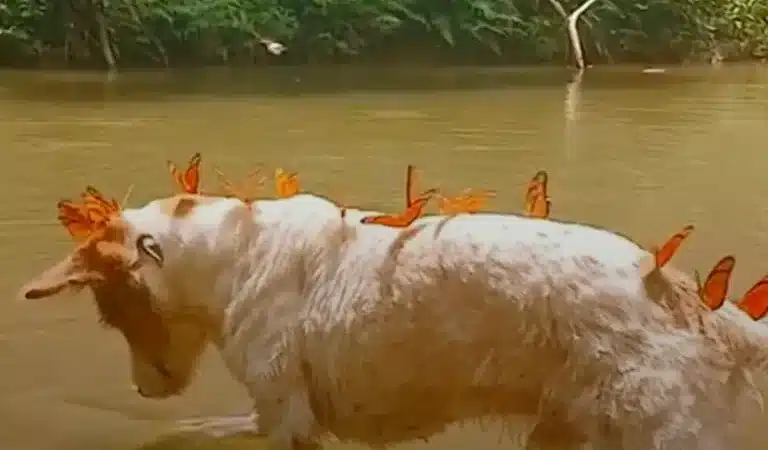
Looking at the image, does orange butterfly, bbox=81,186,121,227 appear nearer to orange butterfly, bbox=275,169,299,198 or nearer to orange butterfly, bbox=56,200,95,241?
orange butterfly, bbox=56,200,95,241

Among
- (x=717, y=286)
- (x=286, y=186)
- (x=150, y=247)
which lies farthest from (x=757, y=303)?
(x=150, y=247)

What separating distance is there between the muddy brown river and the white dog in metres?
0.35

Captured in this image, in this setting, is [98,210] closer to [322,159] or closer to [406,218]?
[406,218]

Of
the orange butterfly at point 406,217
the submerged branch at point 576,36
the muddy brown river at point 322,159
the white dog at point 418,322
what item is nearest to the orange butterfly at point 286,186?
the white dog at point 418,322

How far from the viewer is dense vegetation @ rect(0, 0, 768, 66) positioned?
13695 mm

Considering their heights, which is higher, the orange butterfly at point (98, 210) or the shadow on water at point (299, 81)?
the orange butterfly at point (98, 210)

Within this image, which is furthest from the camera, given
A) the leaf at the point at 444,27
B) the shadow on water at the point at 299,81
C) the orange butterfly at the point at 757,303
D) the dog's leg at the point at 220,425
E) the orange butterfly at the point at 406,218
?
the leaf at the point at 444,27

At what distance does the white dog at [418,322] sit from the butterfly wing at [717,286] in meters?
0.02

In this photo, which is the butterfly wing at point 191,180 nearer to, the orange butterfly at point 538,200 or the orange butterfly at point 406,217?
the orange butterfly at point 406,217

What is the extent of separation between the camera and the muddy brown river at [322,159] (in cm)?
289

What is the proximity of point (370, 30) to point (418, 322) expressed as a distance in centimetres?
1350

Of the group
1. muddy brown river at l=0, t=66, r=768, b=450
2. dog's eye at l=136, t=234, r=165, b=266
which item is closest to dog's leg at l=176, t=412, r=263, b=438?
muddy brown river at l=0, t=66, r=768, b=450

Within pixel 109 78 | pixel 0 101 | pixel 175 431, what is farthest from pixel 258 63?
pixel 175 431

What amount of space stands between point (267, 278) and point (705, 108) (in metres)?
7.74
